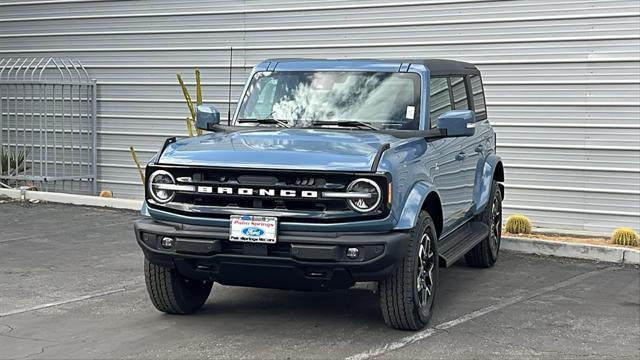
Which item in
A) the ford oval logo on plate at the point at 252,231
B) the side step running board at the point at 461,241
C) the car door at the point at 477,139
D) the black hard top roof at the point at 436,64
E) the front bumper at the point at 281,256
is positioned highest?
the black hard top roof at the point at 436,64

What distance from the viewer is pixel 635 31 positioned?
34.9 ft

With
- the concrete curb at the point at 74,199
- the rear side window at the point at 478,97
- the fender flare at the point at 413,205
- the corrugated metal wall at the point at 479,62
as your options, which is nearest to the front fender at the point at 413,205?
the fender flare at the point at 413,205

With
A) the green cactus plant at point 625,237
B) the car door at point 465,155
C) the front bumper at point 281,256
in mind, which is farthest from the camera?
the green cactus plant at point 625,237

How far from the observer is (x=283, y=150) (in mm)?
6191

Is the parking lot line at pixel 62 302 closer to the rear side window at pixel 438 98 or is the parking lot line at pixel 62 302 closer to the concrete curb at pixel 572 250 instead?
the rear side window at pixel 438 98

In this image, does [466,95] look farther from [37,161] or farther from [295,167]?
→ [37,161]

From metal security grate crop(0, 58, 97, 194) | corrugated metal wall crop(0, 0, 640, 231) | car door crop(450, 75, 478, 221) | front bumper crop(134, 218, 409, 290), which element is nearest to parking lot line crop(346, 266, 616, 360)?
front bumper crop(134, 218, 409, 290)

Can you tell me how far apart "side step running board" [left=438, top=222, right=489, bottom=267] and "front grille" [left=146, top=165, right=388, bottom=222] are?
1463 millimetres

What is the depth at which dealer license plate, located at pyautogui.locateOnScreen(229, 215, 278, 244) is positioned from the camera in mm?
5879

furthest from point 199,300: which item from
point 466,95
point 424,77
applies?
point 466,95

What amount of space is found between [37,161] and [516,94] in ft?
26.4

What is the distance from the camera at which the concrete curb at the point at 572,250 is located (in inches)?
378

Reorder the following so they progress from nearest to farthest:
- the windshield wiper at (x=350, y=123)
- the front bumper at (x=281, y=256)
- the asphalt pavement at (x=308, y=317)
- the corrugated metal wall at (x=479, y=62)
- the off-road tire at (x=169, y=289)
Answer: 1. the front bumper at (x=281, y=256)
2. the asphalt pavement at (x=308, y=317)
3. the off-road tire at (x=169, y=289)
4. the windshield wiper at (x=350, y=123)
5. the corrugated metal wall at (x=479, y=62)

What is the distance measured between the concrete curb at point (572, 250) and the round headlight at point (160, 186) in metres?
5.07
